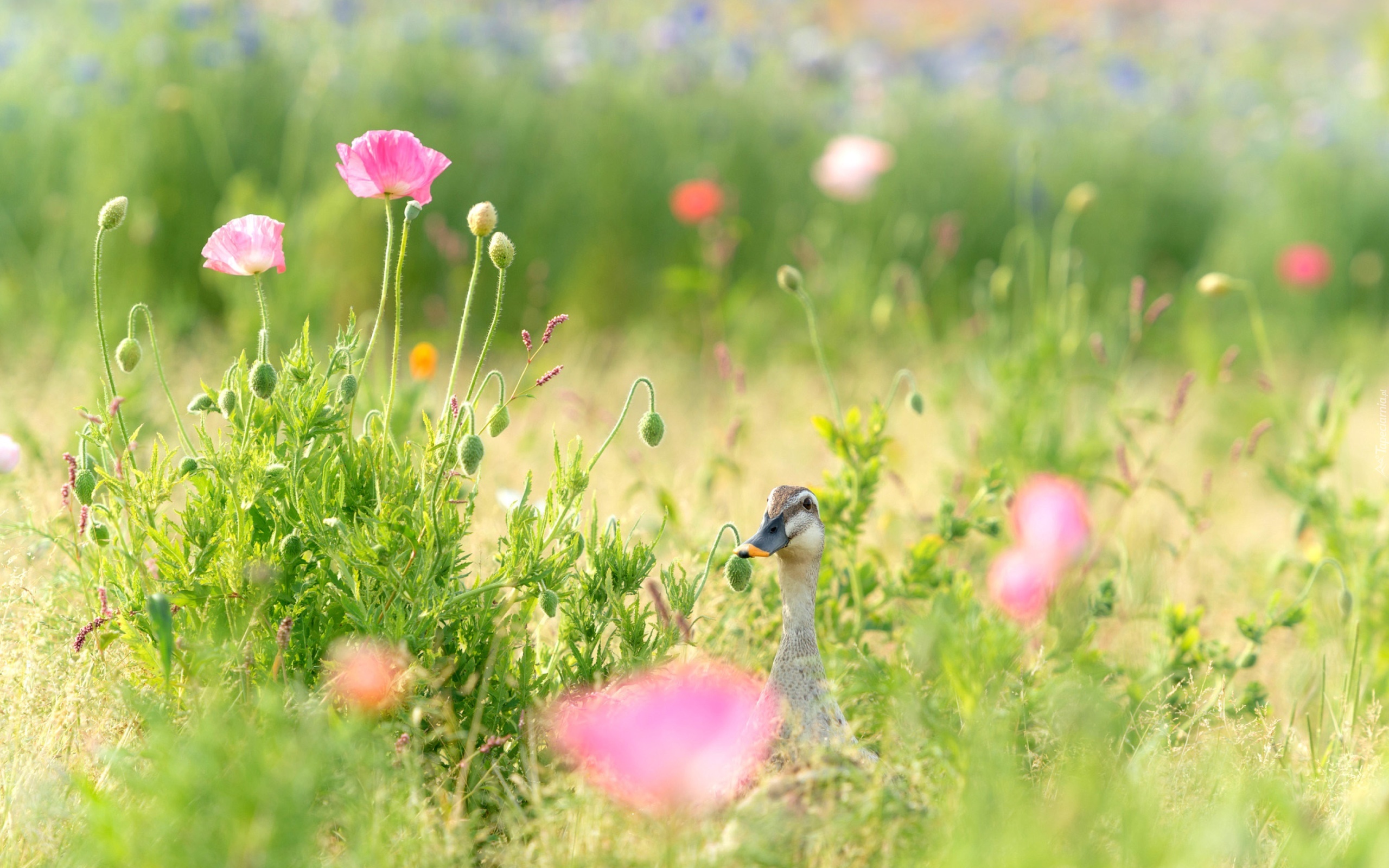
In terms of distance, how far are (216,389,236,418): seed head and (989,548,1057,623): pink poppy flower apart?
114cm

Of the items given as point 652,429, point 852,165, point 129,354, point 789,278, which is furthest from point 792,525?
point 852,165

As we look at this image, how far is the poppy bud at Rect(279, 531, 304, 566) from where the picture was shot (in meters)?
1.67

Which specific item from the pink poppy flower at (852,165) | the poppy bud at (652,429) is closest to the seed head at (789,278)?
the poppy bud at (652,429)

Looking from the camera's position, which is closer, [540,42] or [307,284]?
[307,284]

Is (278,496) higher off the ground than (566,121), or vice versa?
(566,121)

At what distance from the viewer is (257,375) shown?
5.24 ft

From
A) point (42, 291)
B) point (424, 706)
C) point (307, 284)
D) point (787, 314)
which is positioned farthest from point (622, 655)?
point (787, 314)

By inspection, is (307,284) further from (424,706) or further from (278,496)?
(424,706)

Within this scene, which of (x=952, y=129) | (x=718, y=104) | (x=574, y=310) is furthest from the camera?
(x=952, y=129)

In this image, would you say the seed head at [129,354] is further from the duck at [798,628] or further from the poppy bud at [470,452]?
the duck at [798,628]

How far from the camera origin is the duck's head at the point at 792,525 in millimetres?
1682

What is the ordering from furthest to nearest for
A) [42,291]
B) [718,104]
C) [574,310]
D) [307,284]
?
[718,104] < [574,310] < [42,291] < [307,284]

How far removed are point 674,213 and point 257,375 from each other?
12.9ft

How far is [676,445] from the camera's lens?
3.69m
